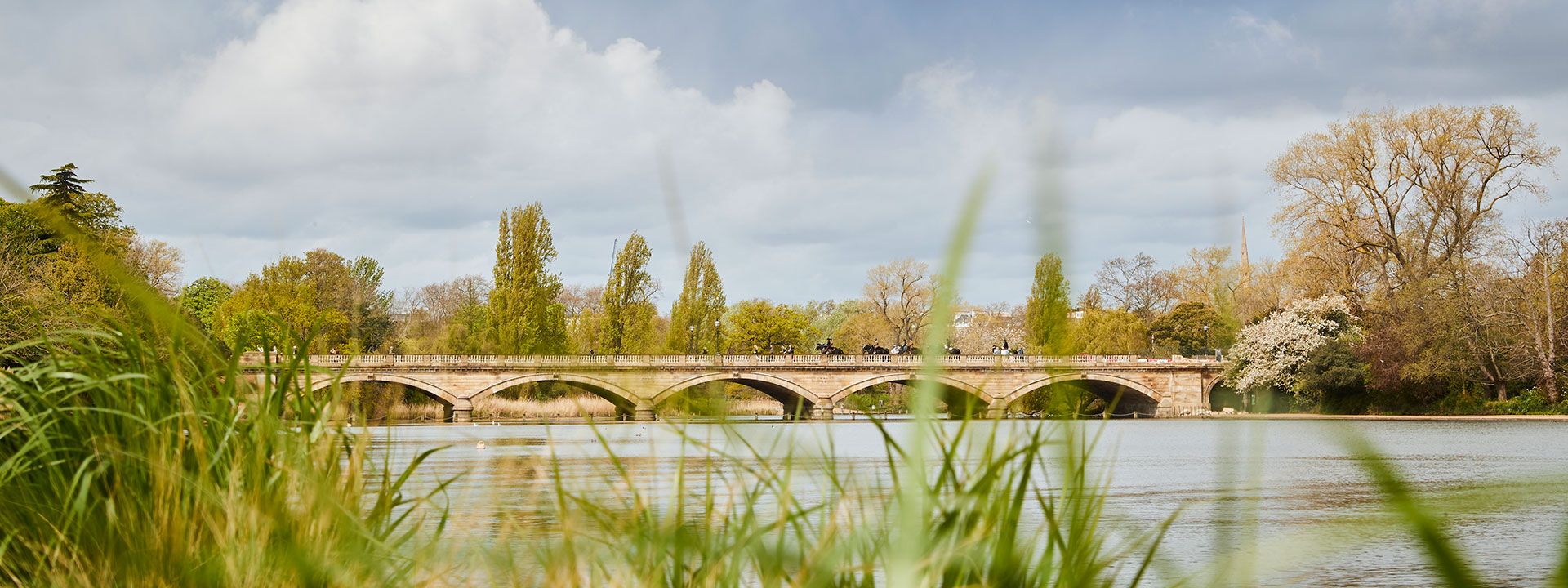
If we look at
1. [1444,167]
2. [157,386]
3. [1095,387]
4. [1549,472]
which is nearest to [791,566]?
[1549,472]

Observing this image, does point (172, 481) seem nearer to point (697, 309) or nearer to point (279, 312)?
point (279, 312)

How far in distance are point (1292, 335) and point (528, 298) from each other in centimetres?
4323

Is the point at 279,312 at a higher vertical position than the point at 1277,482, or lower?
higher

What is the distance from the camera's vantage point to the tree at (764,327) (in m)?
61.2

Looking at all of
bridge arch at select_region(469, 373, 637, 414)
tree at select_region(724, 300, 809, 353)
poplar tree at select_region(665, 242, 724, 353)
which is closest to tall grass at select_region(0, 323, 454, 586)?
bridge arch at select_region(469, 373, 637, 414)

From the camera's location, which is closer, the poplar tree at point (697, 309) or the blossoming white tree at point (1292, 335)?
the poplar tree at point (697, 309)

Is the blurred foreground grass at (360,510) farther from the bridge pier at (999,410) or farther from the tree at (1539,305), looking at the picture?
the tree at (1539,305)

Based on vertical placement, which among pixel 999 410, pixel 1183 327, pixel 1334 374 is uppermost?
pixel 1183 327

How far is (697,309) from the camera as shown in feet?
7.13

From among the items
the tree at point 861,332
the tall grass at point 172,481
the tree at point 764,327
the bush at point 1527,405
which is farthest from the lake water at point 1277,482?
the tree at point 861,332

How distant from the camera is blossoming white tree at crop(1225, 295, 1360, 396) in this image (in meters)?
41.1

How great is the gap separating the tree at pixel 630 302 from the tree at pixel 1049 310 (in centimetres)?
106

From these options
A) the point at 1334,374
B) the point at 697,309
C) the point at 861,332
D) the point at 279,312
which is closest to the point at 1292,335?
the point at 1334,374

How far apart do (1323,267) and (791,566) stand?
142ft
